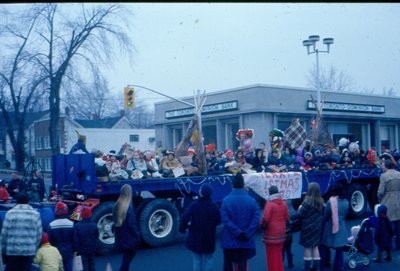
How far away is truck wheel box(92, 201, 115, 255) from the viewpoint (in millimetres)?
10117

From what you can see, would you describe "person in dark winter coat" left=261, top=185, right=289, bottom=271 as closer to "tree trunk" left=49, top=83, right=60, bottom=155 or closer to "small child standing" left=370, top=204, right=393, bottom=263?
"small child standing" left=370, top=204, right=393, bottom=263

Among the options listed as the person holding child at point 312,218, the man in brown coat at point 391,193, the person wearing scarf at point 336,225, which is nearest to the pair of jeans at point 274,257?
the person holding child at point 312,218

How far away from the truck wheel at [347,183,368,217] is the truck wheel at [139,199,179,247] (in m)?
5.87

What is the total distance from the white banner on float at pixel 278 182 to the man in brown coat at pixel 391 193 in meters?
2.71

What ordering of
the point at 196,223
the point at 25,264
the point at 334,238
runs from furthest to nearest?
1. the point at 334,238
2. the point at 196,223
3. the point at 25,264

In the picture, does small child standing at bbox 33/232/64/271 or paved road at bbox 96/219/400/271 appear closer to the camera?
small child standing at bbox 33/232/64/271

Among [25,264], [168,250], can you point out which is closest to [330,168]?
[168,250]

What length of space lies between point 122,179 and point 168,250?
5.96 feet

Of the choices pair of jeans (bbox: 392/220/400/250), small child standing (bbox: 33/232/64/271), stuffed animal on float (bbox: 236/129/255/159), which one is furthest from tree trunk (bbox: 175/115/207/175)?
small child standing (bbox: 33/232/64/271)

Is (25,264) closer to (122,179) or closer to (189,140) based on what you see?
(122,179)

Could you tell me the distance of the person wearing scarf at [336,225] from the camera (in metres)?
8.05

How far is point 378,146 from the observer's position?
120 ft

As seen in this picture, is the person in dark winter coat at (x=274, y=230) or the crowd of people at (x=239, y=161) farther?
the crowd of people at (x=239, y=161)

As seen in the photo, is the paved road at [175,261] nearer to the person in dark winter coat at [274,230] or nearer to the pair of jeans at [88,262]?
the pair of jeans at [88,262]
